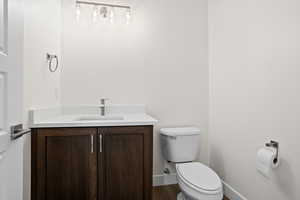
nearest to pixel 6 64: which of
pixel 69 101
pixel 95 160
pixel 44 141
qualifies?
pixel 44 141

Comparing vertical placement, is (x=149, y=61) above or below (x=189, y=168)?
above

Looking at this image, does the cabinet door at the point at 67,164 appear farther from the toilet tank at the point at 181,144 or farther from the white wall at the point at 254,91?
the white wall at the point at 254,91

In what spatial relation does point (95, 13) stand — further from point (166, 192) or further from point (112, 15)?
point (166, 192)

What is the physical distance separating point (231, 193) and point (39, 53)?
223cm

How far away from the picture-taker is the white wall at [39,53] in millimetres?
1335

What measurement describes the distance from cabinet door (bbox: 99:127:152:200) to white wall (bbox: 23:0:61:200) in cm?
56

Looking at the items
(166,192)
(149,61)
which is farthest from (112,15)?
(166,192)

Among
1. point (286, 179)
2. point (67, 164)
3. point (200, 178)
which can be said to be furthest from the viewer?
point (200, 178)

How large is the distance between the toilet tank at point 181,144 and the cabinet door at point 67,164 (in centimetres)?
83

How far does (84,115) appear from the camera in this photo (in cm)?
205

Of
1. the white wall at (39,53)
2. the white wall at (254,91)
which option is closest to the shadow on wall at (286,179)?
the white wall at (254,91)

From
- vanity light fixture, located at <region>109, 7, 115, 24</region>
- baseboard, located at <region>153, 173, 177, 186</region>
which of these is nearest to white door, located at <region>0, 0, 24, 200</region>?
vanity light fixture, located at <region>109, 7, 115, 24</region>

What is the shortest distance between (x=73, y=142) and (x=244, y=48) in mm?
1734

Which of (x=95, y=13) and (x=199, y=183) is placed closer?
(x=199, y=183)
